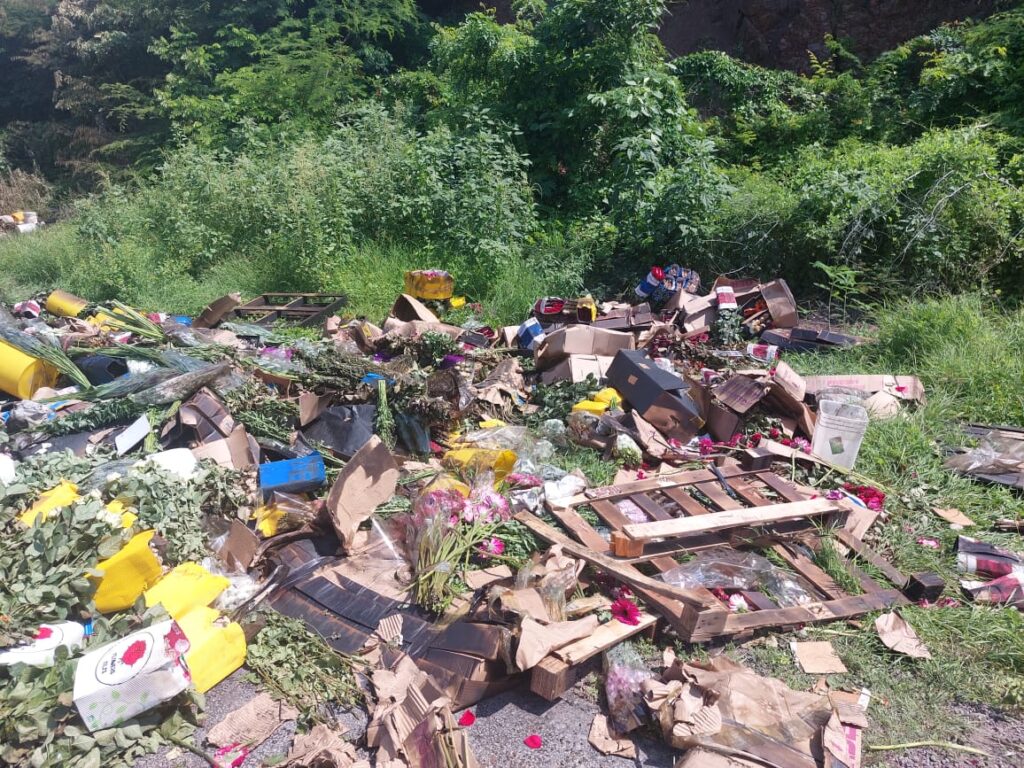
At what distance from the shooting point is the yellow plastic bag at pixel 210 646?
2805mm

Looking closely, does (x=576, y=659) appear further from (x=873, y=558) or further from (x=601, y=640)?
(x=873, y=558)

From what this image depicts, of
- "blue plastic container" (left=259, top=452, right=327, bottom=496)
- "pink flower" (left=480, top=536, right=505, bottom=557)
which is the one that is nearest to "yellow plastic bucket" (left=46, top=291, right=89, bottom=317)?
"blue plastic container" (left=259, top=452, right=327, bottom=496)

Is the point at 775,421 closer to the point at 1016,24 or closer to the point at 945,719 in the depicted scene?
the point at 945,719

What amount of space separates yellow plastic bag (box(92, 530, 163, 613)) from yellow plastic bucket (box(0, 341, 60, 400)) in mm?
2866

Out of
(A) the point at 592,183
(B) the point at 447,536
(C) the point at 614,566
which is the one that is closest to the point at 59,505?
(B) the point at 447,536

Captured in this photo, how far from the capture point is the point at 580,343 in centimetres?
538

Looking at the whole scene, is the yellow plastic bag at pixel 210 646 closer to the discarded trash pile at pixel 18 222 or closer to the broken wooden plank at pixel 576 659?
the broken wooden plank at pixel 576 659

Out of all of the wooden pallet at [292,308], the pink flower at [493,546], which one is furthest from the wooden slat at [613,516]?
the wooden pallet at [292,308]

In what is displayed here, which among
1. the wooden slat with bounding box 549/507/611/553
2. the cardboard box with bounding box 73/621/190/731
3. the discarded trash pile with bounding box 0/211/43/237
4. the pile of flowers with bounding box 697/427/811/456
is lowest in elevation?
the discarded trash pile with bounding box 0/211/43/237

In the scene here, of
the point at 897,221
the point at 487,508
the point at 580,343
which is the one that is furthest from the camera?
the point at 897,221

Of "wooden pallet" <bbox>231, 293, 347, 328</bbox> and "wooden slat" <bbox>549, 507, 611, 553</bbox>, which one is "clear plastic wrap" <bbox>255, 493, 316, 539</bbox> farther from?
"wooden pallet" <bbox>231, 293, 347, 328</bbox>

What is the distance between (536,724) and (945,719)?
1.54 m

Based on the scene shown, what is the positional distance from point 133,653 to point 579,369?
11.2 ft

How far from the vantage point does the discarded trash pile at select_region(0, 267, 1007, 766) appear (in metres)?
2.59
